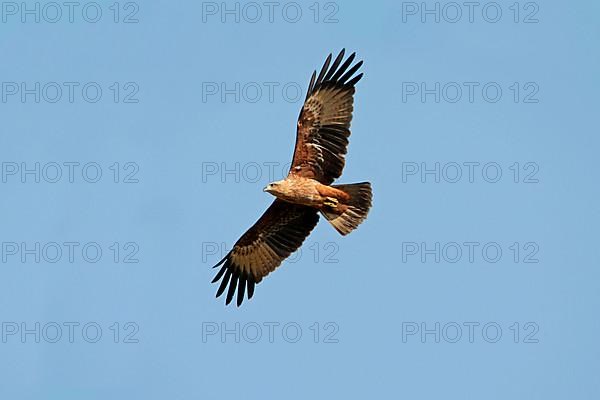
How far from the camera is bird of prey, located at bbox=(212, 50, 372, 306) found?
14.3 metres

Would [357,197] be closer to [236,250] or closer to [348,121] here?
[348,121]

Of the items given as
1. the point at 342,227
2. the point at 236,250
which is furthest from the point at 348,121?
the point at 236,250

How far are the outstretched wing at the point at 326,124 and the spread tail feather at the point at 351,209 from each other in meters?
0.31

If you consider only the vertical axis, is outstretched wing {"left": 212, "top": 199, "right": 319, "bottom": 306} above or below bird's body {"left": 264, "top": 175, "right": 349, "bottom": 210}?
below

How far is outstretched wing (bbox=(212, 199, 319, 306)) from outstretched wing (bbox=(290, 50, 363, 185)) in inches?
28.0

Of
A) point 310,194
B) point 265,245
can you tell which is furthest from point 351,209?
point 265,245

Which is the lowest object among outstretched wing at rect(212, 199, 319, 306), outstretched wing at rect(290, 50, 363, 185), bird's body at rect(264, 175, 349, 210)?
outstretched wing at rect(212, 199, 319, 306)

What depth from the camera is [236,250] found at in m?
15.4

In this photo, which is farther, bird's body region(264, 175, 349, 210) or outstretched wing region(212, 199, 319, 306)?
outstretched wing region(212, 199, 319, 306)

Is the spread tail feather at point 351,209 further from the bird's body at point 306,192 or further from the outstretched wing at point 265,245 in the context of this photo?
the outstretched wing at point 265,245

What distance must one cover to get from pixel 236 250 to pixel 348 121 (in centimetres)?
250

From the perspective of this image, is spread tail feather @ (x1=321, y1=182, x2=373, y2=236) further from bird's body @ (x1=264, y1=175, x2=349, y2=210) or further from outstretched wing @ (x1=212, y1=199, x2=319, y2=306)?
outstretched wing @ (x1=212, y1=199, x2=319, y2=306)

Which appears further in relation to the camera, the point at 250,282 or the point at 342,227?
the point at 250,282

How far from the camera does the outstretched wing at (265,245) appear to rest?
1496 centimetres
